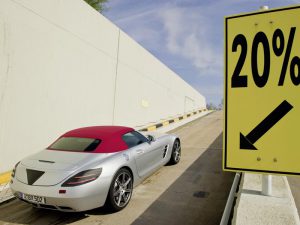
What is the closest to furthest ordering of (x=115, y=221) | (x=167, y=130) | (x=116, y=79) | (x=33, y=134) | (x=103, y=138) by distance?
(x=115, y=221)
(x=103, y=138)
(x=33, y=134)
(x=116, y=79)
(x=167, y=130)

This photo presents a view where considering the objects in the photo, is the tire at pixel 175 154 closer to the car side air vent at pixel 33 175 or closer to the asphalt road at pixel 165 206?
the asphalt road at pixel 165 206

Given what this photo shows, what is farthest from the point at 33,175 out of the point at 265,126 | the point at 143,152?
the point at 265,126

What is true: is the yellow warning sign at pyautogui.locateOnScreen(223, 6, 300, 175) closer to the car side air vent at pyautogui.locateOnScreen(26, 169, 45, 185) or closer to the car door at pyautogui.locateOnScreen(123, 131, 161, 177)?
the car side air vent at pyautogui.locateOnScreen(26, 169, 45, 185)

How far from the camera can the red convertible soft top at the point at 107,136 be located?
17.6 feet

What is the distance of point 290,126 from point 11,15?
24.2ft

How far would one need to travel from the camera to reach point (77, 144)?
18.2 feet

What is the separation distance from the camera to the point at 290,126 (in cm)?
194

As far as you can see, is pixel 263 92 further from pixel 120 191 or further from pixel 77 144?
pixel 77 144

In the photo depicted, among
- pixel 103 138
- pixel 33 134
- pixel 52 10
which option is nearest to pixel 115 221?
pixel 103 138

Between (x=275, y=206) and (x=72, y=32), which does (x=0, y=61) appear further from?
(x=275, y=206)

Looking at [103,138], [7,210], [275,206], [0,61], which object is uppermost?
[0,61]

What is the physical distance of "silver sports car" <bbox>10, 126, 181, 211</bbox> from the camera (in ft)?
14.4

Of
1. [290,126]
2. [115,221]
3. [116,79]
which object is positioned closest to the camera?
[290,126]

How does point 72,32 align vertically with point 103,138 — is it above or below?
above
